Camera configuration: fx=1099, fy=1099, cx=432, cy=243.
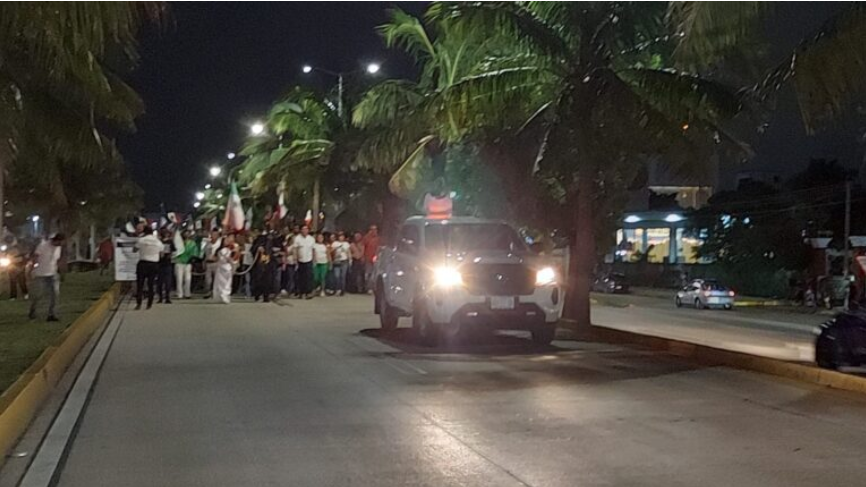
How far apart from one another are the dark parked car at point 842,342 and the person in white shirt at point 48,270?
12461 millimetres

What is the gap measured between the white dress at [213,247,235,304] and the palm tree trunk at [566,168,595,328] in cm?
927

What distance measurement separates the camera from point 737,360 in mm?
14055

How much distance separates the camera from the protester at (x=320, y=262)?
27172 mm

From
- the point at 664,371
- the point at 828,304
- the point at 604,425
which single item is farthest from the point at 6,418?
the point at 828,304

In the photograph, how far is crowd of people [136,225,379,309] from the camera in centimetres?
2580

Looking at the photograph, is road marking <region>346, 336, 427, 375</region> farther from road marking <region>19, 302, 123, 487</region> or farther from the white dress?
the white dress

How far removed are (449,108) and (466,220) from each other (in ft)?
6.14

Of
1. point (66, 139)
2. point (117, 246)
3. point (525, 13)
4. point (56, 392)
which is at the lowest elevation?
point (56, 392)

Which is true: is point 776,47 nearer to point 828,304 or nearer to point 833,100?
point 833,100

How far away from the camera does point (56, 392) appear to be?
11.9 meters

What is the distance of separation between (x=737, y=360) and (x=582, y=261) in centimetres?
554

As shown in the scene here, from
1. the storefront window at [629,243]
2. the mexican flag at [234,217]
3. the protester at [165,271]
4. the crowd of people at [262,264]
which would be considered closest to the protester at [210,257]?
the crowd of people at [262,264]

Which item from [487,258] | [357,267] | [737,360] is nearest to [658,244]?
[357,267]

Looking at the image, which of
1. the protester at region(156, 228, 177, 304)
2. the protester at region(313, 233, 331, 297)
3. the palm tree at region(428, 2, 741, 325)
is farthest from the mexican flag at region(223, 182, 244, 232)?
the palm tree at region(428, 2, 741, 325)
